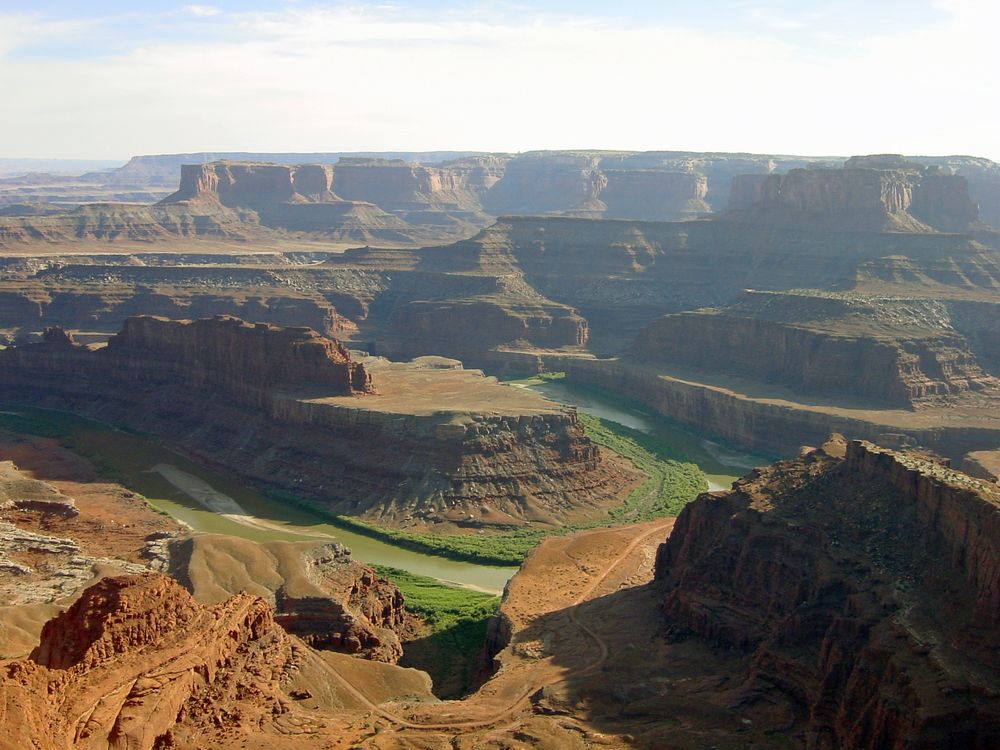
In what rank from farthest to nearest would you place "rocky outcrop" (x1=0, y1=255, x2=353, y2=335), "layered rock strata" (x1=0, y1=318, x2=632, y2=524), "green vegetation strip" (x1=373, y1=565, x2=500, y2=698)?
"rocky outcrop" (x1=0, y1=255, x2=353, y2=335) → "layered rock strata" (x1=0, y1=318, x2=632, y2=524) → "green vegetation strip" (x1=373, y1=565, x2=500, y2=698)

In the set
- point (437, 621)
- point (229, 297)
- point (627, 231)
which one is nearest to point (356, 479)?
point (437, 621)

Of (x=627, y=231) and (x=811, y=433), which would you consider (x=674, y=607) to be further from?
(x=627, y=231)

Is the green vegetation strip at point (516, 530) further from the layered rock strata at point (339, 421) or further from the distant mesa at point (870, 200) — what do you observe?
the distant mesa at point (870, 200)

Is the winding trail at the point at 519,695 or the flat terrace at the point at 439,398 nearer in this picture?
the winding trail at the point at 519,695

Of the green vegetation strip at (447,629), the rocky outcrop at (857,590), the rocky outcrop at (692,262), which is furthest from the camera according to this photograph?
the rocky outcrop at (692,262)

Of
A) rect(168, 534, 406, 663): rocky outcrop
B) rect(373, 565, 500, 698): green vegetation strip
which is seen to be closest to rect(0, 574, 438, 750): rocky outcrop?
rect(168, 534, 406, 663): rocky outcrop

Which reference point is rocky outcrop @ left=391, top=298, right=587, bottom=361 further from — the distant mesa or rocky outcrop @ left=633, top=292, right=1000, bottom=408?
the distant mesa

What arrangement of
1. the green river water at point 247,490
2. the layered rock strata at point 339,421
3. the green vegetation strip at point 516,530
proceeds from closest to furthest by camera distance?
the green river water at point 247,490 < the green vegetation strip at point 516,530 < the layered rock strata at point 339,421

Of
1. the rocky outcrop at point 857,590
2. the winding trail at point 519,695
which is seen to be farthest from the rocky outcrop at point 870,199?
the winding trail at point 519,695
